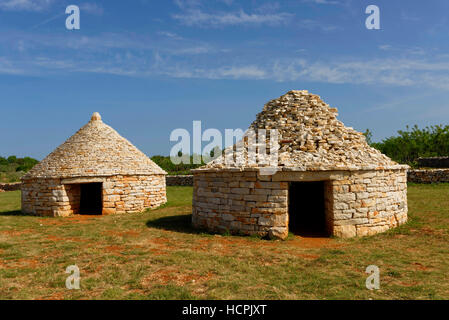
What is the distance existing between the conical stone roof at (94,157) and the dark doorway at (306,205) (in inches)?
266

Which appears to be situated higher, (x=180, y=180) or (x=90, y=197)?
(x=180, y=180)

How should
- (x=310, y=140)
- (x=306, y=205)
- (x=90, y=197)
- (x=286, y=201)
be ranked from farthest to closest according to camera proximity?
(x=90, y=197), (x=306, y=205), (x=310, y=140), (x=286, y=201)

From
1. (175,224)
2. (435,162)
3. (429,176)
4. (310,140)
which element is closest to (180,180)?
(175,224)

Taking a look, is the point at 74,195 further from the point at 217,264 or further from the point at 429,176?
the point at 429,176

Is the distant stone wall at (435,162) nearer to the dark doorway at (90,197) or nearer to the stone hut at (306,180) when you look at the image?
the stone hut at (306,180)

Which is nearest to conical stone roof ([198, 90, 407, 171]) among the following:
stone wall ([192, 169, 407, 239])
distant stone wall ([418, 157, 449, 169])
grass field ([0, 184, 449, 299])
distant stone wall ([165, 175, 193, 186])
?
stone wall ([192, 169, 407, 239])

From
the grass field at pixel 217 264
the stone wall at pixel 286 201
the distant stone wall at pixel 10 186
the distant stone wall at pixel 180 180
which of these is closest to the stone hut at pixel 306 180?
the stone wall at pixel 286 201

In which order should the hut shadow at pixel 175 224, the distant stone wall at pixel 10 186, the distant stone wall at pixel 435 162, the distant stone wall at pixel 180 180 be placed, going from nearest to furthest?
1. the hut shadow at pixel 175 224
2. the distant stone wall at pixel 435 162
3. the distant stone wall at pixel 180 180
4. the distant stone wall at pixel 10 186

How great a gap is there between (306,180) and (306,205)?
13.6ft

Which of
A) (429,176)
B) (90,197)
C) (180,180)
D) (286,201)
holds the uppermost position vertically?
(429,176)

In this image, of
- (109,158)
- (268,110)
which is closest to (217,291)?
(268,110)

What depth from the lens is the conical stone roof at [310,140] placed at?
26.4 feet

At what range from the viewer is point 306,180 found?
7.87m

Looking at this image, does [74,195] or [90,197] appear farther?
[90,197]
